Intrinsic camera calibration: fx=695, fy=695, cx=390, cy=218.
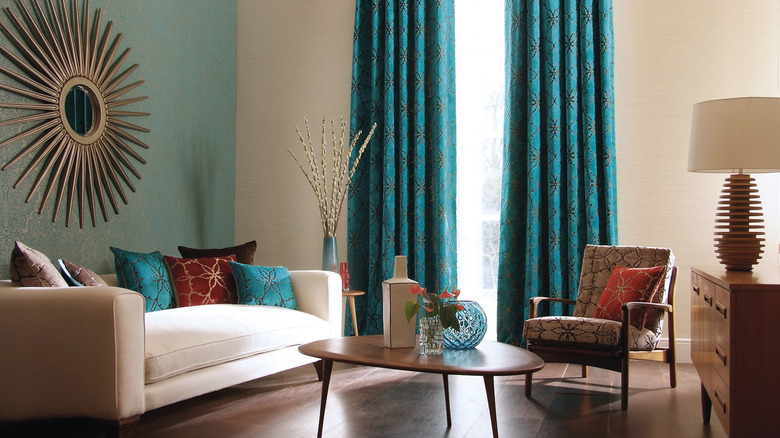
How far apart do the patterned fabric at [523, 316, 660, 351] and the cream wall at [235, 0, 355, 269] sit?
2.12 metres

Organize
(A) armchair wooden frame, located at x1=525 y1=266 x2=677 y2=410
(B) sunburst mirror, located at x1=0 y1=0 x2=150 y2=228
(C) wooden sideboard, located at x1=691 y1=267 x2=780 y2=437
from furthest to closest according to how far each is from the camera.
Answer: (B) sunburst mirror, located at x1=0 y1=0 x2=150 y2=228 → (A) armchair wooden frame, located at x1=525 y1=266 x2=677 y2=410 → (C) wooden sideboard, located at x1=691 y1=267 x2=780 y2=437

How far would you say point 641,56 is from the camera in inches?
186

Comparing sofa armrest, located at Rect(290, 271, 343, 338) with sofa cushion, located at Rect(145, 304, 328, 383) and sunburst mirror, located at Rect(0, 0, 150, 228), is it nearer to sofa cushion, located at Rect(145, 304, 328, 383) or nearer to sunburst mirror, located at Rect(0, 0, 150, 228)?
sofa cushion, located at Rect(145, 304, 328, 383)

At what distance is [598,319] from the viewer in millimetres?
3662

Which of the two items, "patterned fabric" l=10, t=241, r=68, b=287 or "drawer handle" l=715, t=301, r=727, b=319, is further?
"patterned fabric" l=10, t=241, r=68, b=287

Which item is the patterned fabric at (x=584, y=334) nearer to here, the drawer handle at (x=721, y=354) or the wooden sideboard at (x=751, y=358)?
the drawer handle at (x=721, y=354)

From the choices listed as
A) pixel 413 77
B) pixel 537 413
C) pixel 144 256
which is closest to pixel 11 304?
pixel 144 256

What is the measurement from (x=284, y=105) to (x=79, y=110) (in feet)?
6.23

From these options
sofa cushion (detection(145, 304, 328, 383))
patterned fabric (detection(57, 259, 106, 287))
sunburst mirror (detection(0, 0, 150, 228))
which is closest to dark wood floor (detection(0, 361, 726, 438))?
sofa cushion (detection(145, 304, 328, 383))

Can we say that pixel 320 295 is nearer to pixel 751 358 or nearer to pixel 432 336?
pixel 432 336

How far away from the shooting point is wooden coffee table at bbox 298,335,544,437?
2432mm

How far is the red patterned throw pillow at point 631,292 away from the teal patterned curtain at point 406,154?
1.39 meters

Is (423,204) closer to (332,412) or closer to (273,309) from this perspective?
(273,309)

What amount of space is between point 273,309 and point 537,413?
1542mm
